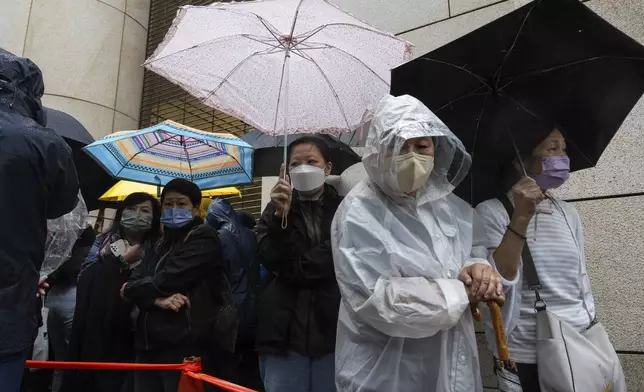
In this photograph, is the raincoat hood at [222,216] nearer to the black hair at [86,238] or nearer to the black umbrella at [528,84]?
the black hair at [86,238]

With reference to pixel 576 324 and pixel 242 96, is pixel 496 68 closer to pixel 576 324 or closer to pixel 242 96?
pixel 576 324

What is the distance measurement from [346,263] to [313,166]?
1056 millimetres

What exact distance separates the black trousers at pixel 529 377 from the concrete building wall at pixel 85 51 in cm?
801

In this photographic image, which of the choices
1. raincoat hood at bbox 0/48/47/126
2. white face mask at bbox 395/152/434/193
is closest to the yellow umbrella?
raincoat hood at bbox 0/48/47/126

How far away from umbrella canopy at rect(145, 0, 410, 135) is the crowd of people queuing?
29cm

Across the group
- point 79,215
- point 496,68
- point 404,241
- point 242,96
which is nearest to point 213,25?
point 242,96

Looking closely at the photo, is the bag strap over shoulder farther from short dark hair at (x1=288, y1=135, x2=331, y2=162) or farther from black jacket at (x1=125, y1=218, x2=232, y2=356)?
black jacket at (x1=125, y1=218, x2=232, y2=356)

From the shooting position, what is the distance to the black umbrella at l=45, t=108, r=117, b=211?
12.9 feet

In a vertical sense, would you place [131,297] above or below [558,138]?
below

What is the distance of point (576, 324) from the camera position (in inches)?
76.9

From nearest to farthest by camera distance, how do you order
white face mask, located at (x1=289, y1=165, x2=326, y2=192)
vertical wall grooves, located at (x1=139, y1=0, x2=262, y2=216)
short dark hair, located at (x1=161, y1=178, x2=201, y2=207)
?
white face mask, located at (x1=289, y1=165, x2=326, y2=192) → short dark hair, located at (x1=161, y1=178, x2=201, y2=207) → vertical wall grooves, located at (x1=139, y1=0, x2=262, y2=216)

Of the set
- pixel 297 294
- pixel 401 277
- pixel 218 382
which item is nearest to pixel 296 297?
pixel 297 294

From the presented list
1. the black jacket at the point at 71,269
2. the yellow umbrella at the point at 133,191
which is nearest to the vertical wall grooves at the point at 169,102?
the yellow umbrella at the point at 133,191

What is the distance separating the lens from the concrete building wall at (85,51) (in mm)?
8023
